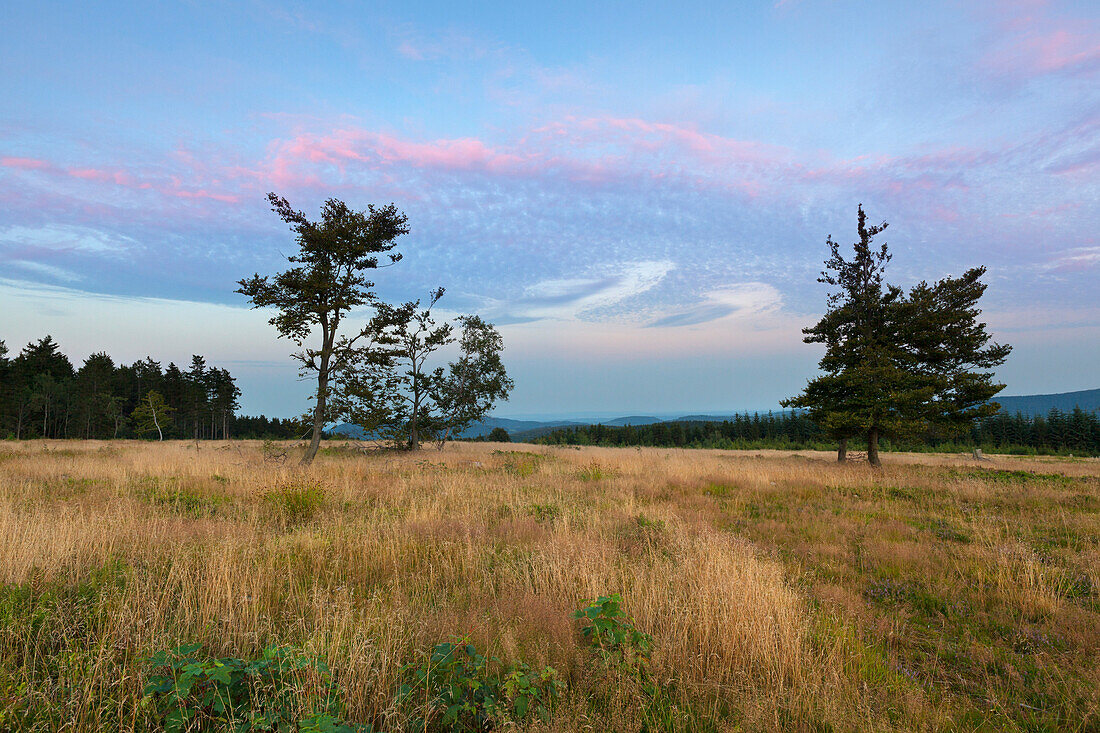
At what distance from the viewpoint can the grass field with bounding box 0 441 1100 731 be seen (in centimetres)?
293

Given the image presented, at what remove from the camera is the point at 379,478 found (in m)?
12.4

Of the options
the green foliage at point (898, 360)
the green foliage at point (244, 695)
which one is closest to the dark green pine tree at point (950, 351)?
the green foliage at point (898, 360)

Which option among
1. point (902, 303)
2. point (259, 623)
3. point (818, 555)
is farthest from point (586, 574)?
point (902, 303)

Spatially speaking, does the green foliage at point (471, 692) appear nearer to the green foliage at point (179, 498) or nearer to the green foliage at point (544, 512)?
the green foliage at point (544, 512)

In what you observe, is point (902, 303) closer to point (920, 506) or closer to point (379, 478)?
point (920, 506)

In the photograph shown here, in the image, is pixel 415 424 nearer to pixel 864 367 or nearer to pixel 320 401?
pixel 320 401

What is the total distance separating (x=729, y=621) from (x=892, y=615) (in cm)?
247

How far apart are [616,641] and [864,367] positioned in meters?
20.6

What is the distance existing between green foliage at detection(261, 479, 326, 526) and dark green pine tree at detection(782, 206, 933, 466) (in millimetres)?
20338

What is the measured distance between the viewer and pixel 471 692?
2.92 meters

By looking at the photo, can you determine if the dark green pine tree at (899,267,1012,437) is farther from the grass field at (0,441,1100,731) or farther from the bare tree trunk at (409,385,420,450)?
the bare tree trunk at (409,385,420,450)

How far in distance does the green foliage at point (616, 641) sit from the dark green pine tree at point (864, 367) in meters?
19.8

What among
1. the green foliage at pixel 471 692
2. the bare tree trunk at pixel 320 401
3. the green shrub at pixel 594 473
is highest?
the bare tree trunk at pixel 320 401

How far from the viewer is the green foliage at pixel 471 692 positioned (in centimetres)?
261
